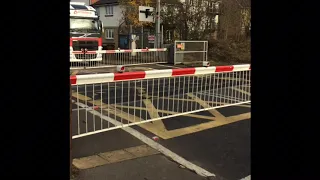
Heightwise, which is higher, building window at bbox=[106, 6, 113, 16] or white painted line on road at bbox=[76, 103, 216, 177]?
building window at bbox=[106, 6, 113, 16]

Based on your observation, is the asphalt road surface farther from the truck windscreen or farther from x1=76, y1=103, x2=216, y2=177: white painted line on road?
the truck windscreen

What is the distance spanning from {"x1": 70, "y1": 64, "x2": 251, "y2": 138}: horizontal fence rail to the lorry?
22.7 feet

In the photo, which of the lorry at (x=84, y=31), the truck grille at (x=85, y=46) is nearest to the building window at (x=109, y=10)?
the lorry at (x=84, y=31)

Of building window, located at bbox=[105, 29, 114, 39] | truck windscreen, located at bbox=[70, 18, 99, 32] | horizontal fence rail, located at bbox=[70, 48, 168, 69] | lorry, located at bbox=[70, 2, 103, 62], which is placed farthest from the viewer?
building window, located at bbox=[105, 29, 114, 39]

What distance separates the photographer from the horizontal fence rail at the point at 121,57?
1498 cm

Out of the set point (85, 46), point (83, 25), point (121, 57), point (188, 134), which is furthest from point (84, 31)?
point (188, 134)

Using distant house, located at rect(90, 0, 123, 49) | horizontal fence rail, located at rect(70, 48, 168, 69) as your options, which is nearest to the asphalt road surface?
horizontal fence rail, located at rect(70, 48, 168, 69)

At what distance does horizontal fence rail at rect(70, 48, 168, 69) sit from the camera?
49.1 feet

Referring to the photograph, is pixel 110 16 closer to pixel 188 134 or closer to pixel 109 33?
pixel 109 33

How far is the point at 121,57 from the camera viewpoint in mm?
16531

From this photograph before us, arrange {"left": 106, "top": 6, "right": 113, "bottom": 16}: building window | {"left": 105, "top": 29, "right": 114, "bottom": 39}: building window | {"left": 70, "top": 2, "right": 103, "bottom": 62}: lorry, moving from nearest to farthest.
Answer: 1. {"left": 70, "top": 2, "right": 103, "bottom": 62}: lorry
2. {"left": 105, "top": 29, "right": 114, "bottom": 39}: building window
3. {"left": 106, "top": 6, "right": 113, "bottom": 16}: building window

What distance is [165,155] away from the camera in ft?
13.9
